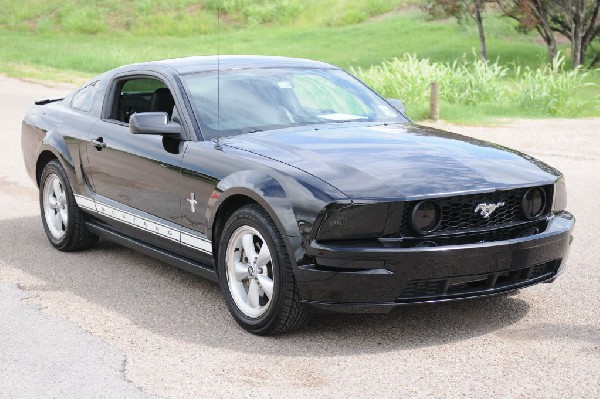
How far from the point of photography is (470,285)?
5.98m

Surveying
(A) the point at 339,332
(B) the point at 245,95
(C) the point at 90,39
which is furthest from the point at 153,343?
(C) the point at 90,39

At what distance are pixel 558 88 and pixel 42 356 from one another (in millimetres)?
17672

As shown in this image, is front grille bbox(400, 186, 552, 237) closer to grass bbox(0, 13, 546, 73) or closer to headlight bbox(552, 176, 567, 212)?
headlight bbox(552, 176, 567, 212)

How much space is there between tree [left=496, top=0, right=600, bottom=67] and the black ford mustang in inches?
1175

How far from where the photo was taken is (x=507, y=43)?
1983 inches

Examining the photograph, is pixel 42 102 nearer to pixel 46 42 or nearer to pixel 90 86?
pixel 90 86

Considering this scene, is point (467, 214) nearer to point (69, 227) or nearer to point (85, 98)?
point (69, 227)

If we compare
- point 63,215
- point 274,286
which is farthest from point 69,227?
point 274,286

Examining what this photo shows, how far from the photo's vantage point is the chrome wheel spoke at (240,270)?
6293 millimetres

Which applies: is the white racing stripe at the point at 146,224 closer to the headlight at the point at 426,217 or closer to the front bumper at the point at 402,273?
the front bumper at the point at 402,273

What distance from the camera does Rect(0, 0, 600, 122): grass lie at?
39156mm

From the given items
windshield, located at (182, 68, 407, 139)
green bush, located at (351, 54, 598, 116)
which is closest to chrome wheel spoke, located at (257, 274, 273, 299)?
windshield, located at (182, 68, 407, 139)

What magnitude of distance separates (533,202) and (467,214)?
0.53 m

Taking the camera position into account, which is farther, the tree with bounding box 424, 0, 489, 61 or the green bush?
the tree with bounding box 424, 0, 489, 61
